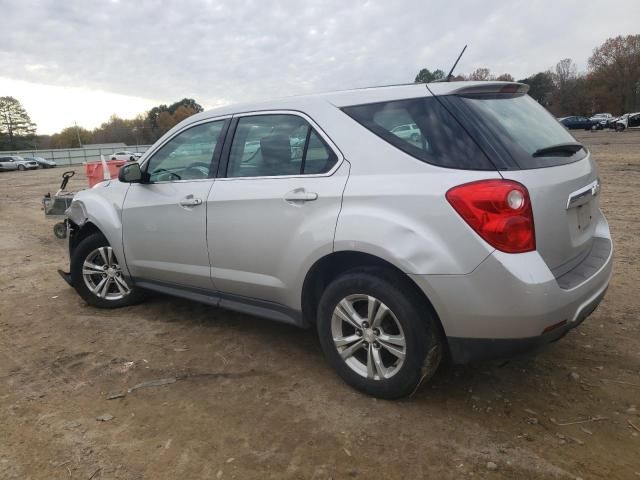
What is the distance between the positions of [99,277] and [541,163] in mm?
3980

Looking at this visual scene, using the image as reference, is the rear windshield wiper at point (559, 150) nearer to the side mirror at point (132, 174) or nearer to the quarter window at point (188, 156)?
the quarter window at point (188, 156)

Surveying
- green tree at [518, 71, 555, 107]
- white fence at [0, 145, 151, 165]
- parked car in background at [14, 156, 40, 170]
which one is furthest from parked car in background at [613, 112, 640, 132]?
parked car in background at [14, 156, 40, 170]

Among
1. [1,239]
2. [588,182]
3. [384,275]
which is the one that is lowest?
[1,239]

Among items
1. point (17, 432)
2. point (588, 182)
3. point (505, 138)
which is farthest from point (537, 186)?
point (17, 432)

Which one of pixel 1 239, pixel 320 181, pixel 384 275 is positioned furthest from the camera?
pixel 1 239

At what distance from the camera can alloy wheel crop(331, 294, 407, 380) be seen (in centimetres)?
281

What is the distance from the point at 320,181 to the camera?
3.02 m

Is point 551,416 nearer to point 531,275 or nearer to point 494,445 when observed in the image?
point 494,445

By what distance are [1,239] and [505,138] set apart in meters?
9.22

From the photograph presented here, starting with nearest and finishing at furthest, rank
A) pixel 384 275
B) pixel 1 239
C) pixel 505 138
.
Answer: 1. pixel 505 138
2. pixel 384 275
3. pixel 1 239

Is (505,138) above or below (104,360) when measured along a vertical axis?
above

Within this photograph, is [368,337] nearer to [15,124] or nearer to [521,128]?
[521,128]

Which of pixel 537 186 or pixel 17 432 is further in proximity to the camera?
pixel 17 432

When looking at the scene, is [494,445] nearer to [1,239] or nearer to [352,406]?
[352,406]
